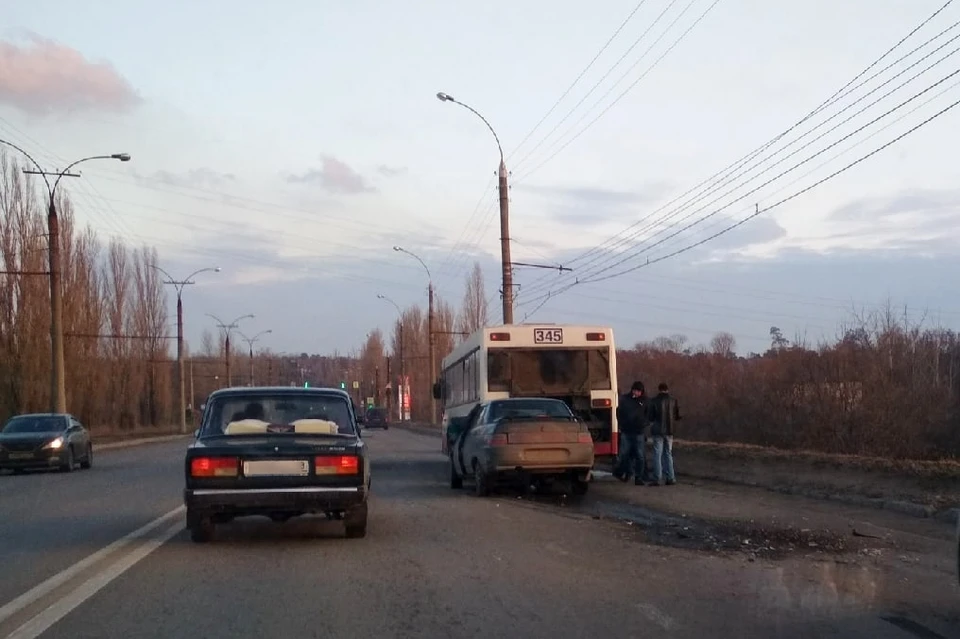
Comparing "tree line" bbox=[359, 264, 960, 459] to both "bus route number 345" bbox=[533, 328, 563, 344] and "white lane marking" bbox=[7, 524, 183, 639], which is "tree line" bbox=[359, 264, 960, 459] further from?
"white lane marking" bbox=[7, 524, 183, 639]

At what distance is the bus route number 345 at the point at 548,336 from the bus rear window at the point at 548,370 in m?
0.18

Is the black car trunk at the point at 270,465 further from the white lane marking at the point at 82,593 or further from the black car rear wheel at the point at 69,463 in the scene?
the black car rear wheel at the point at 69,463

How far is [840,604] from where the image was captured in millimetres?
8117

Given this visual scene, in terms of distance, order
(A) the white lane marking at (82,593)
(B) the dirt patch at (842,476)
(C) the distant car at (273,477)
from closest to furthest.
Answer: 1. (A) the white lane marking at (82,593)
2. (C) the distant car at (273,477)
3. (B) the dirt patch at (842,476)

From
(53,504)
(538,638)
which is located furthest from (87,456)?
(538,638)

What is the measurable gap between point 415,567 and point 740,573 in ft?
9.90

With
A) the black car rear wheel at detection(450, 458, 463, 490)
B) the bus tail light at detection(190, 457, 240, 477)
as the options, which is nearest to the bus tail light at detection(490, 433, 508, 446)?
the black car rear wheel at detection(450, 458, 463, 490)

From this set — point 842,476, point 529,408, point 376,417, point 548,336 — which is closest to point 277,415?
point 529,408

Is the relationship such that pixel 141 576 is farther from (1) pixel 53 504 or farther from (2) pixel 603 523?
(1) pixel 53 504

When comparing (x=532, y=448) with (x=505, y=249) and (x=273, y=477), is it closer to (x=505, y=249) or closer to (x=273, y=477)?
(x=273, y=477)

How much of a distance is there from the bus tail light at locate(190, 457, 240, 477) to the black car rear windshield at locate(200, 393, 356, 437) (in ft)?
3.07

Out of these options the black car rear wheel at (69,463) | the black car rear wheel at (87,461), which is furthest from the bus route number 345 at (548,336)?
the black car rear wheel at (87,461)

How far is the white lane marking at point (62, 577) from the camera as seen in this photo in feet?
27.5

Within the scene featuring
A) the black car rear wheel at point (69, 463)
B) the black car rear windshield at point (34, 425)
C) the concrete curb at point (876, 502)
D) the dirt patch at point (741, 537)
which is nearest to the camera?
the dirt patch at point (741, 537)
